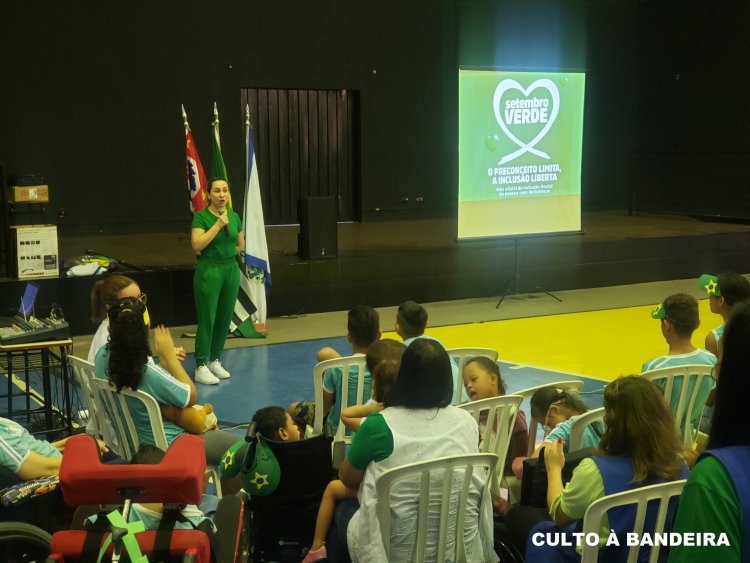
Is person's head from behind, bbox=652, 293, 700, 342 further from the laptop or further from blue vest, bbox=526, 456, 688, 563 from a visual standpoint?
the laptop

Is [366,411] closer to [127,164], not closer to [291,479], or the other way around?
[291,479]

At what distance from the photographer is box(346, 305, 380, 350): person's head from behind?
4.10m

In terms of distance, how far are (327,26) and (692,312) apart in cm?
890

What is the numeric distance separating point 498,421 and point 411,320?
0.93 metres

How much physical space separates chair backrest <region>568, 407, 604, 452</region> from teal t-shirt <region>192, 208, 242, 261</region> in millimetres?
3876

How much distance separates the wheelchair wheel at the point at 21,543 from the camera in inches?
91.5

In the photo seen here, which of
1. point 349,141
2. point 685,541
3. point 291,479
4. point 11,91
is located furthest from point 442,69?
point 685,541

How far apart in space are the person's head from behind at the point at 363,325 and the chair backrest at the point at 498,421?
79 cm

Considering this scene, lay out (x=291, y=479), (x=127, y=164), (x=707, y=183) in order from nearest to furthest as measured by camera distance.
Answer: (x=291, y=479)
(x=127, y=164)
(x=707, y=183)

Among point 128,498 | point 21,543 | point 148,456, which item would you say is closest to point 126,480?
point 128,498

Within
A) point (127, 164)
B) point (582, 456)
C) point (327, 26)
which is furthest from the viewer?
point (327, 26)

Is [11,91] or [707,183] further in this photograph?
[707,183]

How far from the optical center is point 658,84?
46.9ft

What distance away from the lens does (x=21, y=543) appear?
2.35 m
